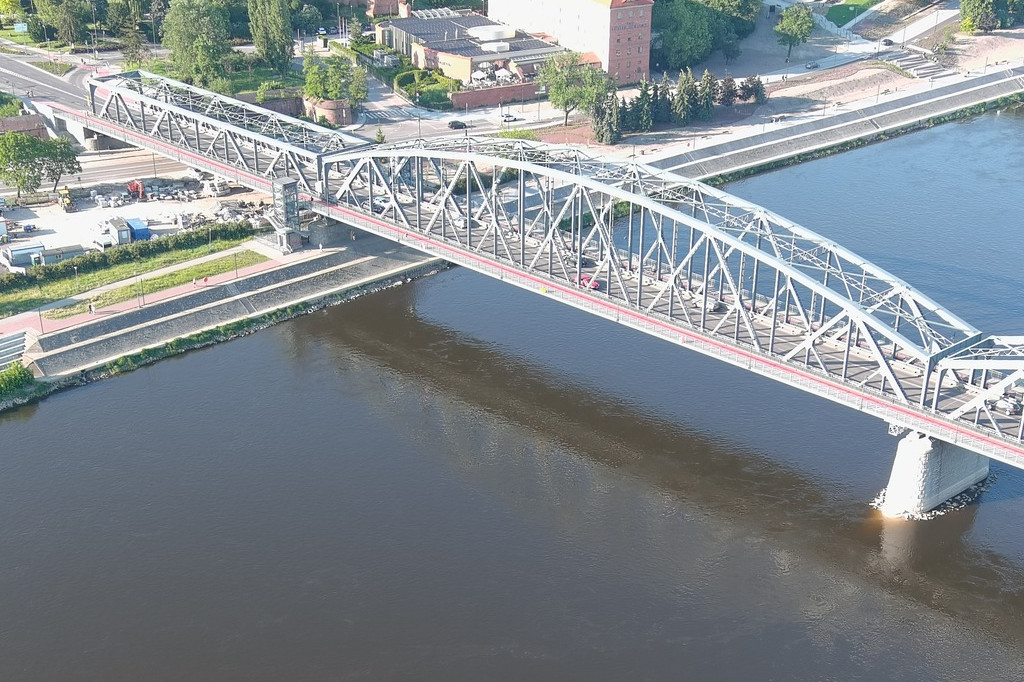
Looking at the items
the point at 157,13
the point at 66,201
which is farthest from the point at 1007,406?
the point at 157,13

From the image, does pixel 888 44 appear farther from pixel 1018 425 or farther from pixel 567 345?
pixel 1018 425

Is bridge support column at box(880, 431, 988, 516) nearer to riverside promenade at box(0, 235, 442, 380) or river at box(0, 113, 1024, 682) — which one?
river at box(0, 113, 1024, 682)

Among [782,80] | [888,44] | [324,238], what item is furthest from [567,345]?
[888,44]

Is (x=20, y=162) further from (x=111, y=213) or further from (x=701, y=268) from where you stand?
(x=701, y=268)

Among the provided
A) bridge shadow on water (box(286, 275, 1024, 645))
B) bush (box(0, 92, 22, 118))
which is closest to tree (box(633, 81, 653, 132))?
bridge shadow on water (box(286, 275, 1024, 645))

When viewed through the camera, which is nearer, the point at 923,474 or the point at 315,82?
the point at 923,474

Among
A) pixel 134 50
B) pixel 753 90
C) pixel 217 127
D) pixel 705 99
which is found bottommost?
pixel 705 99

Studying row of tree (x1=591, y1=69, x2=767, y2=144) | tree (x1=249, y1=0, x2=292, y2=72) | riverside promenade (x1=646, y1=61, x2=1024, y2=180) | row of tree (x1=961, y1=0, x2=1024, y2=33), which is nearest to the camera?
riverside promenade (x1=646, y1=61, x2=1024, y2=180)
